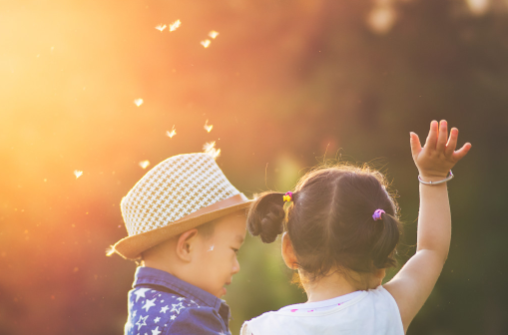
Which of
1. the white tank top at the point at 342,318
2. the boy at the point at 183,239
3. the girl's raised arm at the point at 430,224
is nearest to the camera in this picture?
the white tank top at the point at 342,318

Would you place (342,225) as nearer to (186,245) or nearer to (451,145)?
(451,145)

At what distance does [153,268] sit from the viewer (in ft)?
4.17

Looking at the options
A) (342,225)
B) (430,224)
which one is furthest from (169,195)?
(430,224)

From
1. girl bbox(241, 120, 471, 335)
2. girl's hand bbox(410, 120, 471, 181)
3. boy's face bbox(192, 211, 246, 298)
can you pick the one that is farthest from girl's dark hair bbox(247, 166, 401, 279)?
boy's face bbox(192, 211, 246, 298)

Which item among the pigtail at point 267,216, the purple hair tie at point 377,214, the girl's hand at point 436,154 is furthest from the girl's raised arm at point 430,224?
the pigtail at point 267,216

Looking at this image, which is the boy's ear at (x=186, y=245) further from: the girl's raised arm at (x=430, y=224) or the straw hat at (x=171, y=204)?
the girl's raised arm at (x=430, y=224)

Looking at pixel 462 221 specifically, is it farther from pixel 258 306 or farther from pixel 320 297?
pixel 320 297

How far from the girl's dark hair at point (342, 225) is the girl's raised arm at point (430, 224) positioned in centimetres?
9

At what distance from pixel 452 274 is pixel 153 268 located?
194 cm

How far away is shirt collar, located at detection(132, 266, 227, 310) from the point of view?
4.03ft

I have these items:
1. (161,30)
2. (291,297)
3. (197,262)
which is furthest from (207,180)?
Answer: (161,30)

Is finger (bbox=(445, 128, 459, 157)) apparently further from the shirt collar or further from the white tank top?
the shirt collar

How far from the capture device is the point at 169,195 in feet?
4.36

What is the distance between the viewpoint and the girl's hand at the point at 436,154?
115cm
